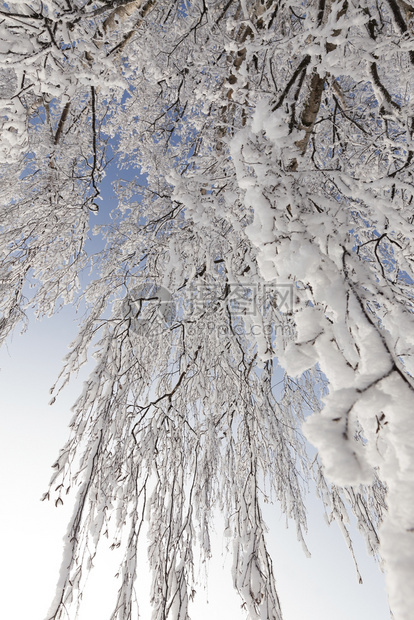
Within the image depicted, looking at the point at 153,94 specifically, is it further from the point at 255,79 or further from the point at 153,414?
the point at 153,414

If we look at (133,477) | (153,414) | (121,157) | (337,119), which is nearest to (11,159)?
(153,414)

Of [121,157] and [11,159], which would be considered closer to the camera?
[11,159]

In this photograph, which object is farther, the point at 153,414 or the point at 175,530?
the point at 153,414

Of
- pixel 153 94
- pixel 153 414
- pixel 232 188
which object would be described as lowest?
pixel 153 414

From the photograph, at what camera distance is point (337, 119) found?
7.20 ft

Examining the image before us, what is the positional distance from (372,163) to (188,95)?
54.5 inches

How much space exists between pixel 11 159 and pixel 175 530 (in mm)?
1853

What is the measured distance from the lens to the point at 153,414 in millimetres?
1798

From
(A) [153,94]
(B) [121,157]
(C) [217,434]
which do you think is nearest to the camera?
(C) [217,434]

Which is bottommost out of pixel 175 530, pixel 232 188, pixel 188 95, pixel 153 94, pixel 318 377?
pixel 175 530

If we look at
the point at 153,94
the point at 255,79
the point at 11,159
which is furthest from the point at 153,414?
the point at 153,94

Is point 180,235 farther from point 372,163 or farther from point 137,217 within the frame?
point 372,163

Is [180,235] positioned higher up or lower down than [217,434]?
higher up

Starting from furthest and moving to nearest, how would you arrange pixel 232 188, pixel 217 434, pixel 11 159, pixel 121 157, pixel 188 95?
pixel 121 157 < pixel 188 95 < pixel 217 434 < pixel 232 188 < pixel 11 159
